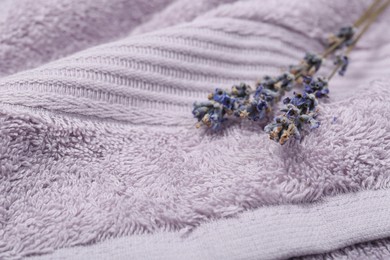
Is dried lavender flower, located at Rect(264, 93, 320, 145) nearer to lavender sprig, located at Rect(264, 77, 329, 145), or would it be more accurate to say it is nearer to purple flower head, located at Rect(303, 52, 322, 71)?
lavender sprig, located at Rect(264, 77, 329, 145)

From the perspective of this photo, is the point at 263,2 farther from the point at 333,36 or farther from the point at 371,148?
the point at 371,148

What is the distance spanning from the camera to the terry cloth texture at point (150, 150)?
0.48 m

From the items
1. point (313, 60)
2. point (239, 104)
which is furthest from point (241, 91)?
point (313, 60)

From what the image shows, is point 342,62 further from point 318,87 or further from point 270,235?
point 270,235

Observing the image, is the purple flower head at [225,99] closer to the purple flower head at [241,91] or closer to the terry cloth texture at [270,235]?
the purple flower head at [241,91]

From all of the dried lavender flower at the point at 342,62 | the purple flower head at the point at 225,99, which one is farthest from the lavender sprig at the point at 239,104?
the dried lavender flower at the point at 342,62

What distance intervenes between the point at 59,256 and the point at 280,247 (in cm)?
22

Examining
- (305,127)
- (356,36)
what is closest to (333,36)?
(356,36)

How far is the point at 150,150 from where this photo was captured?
0.56m

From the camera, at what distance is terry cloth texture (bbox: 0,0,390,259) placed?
19.1 inches

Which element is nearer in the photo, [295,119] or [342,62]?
[295,119]

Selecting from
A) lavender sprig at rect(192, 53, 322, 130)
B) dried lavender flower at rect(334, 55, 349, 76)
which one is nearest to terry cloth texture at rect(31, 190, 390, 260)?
lavender sprig at rect(192, 53, 322, 130)

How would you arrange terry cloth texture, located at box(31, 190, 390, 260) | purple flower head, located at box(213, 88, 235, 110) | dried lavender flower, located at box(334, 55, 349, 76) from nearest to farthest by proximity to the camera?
terry cloth texture, located at box(31, 190, 390, 260)
purple flower head, located at box(213, 88, 235, 110)
dried lavender flower, located at box(334, 55, 349, 76)

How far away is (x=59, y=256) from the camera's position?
0.46 m
